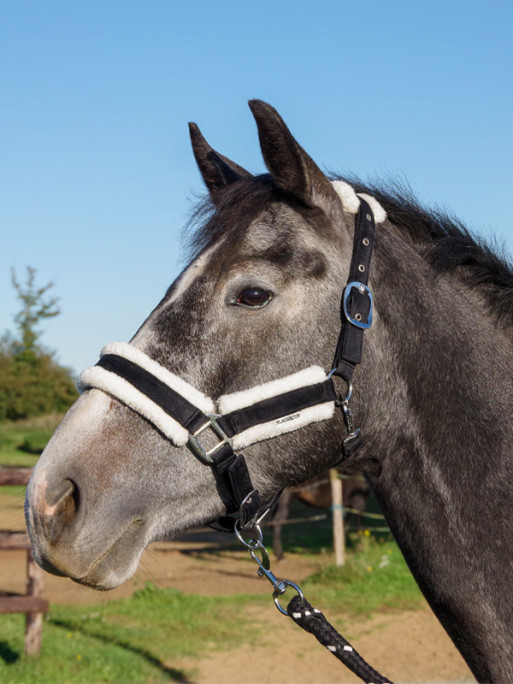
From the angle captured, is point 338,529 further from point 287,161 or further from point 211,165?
point 287,161

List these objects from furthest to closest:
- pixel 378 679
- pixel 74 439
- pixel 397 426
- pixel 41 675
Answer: pixel 41 675 < pixel 397 426 < pixel 378 679 < pixel 74 439

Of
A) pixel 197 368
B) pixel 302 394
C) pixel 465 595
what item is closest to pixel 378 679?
pixel 465 595

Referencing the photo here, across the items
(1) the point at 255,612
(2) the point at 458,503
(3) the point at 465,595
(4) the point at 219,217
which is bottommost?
(1) the point at 255,612

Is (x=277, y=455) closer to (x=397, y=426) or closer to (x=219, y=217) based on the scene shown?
(x=397, y=426)

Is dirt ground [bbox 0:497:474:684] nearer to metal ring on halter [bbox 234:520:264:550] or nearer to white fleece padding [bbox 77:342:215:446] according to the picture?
metal ring on halter [bbox 234:520:264:550]

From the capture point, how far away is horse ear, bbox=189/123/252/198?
8.87 feet

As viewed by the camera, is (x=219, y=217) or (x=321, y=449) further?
(x=219, y=217)

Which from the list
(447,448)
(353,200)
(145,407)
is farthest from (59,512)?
(353,200)

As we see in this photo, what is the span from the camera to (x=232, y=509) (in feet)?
6.72

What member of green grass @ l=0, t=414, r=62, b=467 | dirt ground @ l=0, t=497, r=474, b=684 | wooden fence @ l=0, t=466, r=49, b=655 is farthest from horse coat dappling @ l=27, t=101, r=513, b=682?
green grass @ l=0, t=414, r=62, b=467

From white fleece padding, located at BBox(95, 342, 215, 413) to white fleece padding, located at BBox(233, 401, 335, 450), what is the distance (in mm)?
135

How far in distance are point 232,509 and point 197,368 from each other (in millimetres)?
466

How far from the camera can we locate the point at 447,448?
2.13 m

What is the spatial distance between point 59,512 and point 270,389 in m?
0.72
